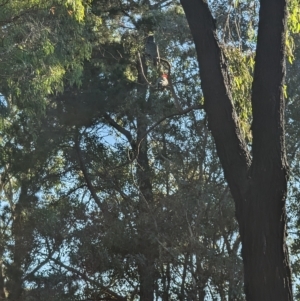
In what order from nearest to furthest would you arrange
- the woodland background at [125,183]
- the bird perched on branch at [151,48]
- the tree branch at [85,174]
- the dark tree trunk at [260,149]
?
the dark tree trunk at [260,149] → the woodland background at [125,183] → the bird perched on branch at [151,48] → the tree branch at [85,174]

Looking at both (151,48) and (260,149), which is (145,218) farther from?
(260,149)

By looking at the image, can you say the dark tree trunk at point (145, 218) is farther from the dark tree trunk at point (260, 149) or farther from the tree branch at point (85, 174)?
the dark tree trunk at point (260, 149)

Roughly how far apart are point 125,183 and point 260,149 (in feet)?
30.0

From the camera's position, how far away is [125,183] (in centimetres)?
1540

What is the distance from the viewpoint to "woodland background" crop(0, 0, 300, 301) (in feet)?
45.1

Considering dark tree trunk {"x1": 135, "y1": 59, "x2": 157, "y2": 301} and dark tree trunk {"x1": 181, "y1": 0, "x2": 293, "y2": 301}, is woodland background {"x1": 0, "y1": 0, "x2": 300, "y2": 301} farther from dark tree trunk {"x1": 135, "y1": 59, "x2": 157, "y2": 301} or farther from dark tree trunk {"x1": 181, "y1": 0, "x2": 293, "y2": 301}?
dark tree trunk {"x1": 181, "y1": 0, "x2": 293, "y2": 301}

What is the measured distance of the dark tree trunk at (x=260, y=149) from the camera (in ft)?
20.5

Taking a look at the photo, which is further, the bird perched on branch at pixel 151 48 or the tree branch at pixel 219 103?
the bird perched on branch at pixel 151 48

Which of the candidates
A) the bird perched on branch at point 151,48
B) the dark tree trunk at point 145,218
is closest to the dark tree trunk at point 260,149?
the dark tree trunk at point 145,218

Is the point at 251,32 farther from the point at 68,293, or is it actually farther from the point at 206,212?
the point at 68,293

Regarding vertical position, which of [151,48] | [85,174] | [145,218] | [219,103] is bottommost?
Answer: [219,103]

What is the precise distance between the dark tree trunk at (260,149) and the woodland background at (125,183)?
5.03 metres

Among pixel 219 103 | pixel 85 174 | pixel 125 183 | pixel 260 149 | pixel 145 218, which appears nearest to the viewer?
pixel 260 149

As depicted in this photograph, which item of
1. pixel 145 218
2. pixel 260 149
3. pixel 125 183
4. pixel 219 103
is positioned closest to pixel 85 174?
pixel 125 183
